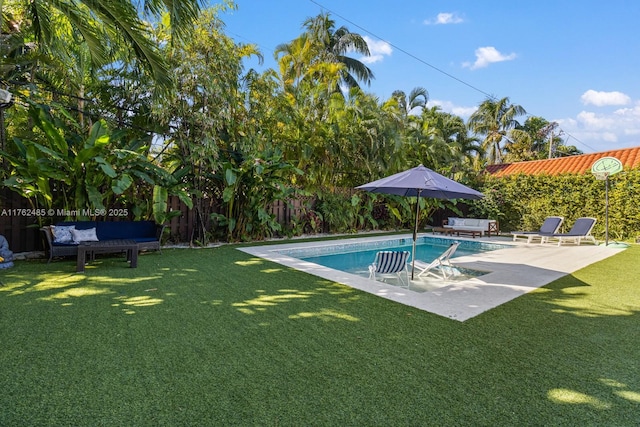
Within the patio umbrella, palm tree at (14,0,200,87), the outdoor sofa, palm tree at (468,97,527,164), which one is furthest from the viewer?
palm tree at (468,97,527,164)

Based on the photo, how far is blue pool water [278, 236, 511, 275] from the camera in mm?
9384

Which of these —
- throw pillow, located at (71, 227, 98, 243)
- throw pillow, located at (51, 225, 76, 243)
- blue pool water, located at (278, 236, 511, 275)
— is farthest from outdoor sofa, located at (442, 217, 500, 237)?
throw pillow, located at (51, 225, 76, 243)

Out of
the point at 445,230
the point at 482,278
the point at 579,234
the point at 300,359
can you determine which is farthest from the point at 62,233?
the point at 579,234

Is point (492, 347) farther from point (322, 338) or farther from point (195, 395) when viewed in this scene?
point (195, 395)

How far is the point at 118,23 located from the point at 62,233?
451 cm

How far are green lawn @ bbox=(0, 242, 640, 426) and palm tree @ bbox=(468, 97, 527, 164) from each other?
92.7 feet

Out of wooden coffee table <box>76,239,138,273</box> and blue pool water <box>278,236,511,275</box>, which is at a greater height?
wooden coffee table <box>76,239,138,273</box>

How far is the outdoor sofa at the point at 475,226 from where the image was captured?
14602 mm

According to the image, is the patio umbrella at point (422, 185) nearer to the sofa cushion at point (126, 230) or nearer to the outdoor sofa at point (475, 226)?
the sofa cushion at point (126, 230)

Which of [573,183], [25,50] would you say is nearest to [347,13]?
[25,50]

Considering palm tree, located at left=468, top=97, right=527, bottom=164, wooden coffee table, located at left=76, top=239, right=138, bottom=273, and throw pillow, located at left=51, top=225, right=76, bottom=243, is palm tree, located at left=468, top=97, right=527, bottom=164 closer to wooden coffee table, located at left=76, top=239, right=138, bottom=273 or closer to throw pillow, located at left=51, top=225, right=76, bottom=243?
wooden coffee table, located at left=76, top=239, right=138, bottom=273

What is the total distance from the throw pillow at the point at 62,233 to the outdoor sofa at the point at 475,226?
13487 millimetres

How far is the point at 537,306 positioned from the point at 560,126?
38.5 meters

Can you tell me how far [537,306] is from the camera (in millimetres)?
4855
